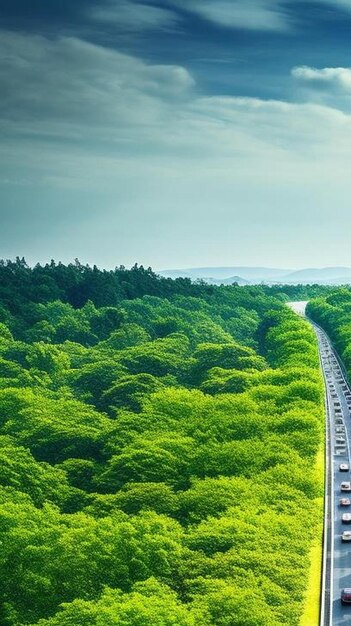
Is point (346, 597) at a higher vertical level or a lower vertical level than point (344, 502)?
lower

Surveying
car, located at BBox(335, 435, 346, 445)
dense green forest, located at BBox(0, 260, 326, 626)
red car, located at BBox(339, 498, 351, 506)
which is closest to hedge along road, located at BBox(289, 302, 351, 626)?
car, located at BBox(335, 435, 346, 445)

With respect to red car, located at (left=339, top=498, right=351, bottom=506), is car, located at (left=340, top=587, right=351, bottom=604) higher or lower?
lower

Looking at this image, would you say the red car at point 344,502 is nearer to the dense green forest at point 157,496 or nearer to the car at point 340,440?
the dense green forest at point 157,496

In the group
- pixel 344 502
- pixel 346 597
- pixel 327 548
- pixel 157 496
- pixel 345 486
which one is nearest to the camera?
pixel 346 597

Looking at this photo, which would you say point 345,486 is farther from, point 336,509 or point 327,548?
point 327,548

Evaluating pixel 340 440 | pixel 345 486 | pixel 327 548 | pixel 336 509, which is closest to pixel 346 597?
Answer: pixel 327 548

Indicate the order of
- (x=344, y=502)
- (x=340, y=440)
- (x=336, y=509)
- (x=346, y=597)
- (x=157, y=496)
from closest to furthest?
(x=346, y=597) → (x=157, y=496) → (x=336, y=509) → (x=344, y=502) → (x=340, y=440)

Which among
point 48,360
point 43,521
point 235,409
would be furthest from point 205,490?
point 48,360

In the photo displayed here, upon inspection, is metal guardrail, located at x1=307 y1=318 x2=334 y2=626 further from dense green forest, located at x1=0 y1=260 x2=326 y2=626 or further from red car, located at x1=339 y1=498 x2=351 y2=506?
dense green forest, located at x1=0 y1=260 x2=326 y2=626
